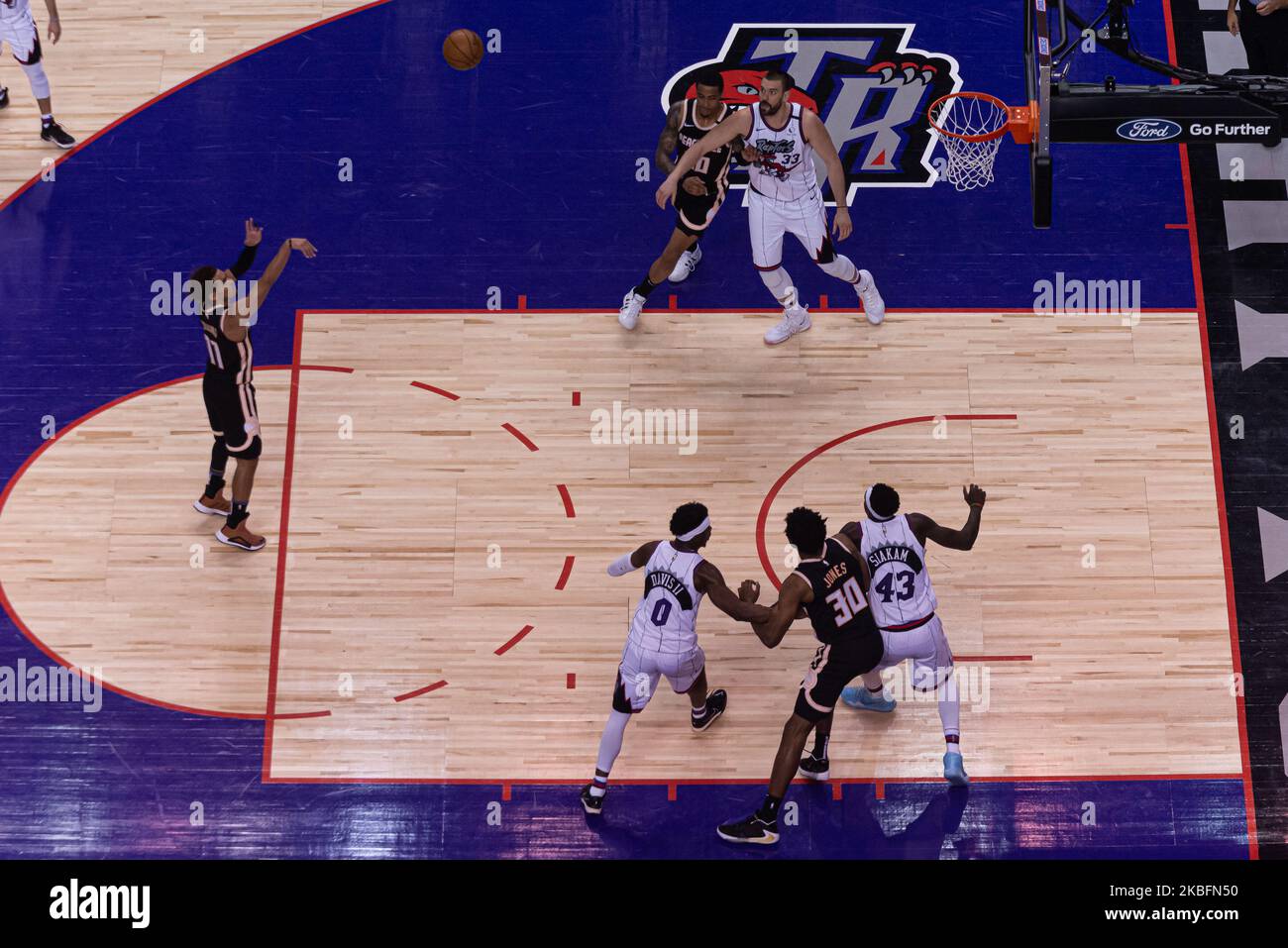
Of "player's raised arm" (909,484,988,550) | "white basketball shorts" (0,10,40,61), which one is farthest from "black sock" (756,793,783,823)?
"white basketball shorts" (0,10,40,61)

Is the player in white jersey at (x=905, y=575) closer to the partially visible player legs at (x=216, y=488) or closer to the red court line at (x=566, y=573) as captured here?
the red court line at (x=566, y=573)

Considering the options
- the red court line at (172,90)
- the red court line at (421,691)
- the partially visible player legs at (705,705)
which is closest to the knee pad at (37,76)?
the red court line at (172,90)

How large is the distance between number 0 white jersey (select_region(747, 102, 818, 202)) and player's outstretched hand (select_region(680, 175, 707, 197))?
0.42m

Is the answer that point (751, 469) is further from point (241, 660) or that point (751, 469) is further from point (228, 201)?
point (228, 201)

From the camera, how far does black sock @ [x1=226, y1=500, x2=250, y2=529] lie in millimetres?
11984

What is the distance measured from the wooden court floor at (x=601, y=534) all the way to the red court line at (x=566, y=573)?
32 mm

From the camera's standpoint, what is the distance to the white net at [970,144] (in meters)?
13.7

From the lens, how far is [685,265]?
43.6 ft

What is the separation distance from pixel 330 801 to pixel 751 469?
13.1 ft

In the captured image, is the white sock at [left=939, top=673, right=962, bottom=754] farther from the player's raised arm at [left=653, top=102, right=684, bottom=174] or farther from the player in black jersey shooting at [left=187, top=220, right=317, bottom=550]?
the player in black jersey shooting at [left=187, top=220, right=317, bottom=550]

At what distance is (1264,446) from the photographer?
40.5 feet

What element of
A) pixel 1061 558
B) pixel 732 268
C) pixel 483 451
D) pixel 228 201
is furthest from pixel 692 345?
pixel 228 201

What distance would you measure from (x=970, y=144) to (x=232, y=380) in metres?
6.47

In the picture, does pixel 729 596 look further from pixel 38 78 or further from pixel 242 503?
pixel 38 78
